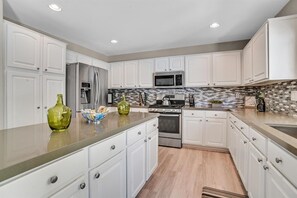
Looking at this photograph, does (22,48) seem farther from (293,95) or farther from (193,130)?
(293,95)

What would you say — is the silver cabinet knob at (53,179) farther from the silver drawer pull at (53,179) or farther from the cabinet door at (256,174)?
the cabinet door at (256,174)

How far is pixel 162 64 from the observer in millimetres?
3859

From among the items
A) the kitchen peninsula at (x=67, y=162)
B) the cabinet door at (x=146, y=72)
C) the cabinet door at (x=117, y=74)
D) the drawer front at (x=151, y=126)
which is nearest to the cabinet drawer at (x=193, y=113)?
the cabinet door at (x=146, y=72)

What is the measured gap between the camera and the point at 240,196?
1.77 metres

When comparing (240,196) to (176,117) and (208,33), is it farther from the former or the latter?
(208,33)

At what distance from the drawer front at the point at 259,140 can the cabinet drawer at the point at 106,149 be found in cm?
115

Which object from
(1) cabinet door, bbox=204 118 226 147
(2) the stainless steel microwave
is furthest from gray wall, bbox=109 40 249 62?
(1) cabinet door, bbox=204 118 226 147

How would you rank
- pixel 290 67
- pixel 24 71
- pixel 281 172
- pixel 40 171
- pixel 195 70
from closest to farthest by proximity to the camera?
1. pixel 40 171
2. pixel 281 172
3. pixel 290 67
4. pixel 24 71
5. pixel 195 70

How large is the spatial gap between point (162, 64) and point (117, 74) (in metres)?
1.35

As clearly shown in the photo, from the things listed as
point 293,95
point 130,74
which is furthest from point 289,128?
point 130,74

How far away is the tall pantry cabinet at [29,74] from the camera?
2.08 metres

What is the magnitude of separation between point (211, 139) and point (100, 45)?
3.27m

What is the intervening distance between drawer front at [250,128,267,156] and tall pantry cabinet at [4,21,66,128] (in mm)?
2888

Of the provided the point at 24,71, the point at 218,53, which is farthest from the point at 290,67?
the point at 24,71
